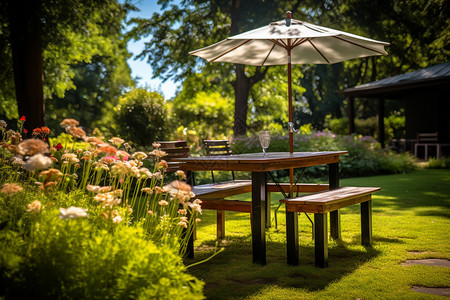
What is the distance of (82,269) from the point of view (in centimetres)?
234

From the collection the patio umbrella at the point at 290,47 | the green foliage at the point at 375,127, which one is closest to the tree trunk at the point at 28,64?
the patio umbrella at the point at 290,47

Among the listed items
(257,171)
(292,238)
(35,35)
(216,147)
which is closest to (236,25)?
(35,35)

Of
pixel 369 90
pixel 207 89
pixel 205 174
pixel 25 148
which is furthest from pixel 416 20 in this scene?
pixel 25 148

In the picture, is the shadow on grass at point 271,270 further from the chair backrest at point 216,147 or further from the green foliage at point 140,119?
the green foliage at point 140,119

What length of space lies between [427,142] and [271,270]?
57.0 ft

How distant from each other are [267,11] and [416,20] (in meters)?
7.33

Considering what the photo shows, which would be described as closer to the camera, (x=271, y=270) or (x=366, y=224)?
(x=271, y=270)

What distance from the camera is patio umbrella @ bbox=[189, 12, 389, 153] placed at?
545cm

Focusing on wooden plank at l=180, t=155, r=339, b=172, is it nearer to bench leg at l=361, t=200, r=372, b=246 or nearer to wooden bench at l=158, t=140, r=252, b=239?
wooden bench at l=158, t=140, r=252, b=239

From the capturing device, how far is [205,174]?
37.1 feet

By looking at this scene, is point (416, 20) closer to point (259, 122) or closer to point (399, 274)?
point (259, 122)

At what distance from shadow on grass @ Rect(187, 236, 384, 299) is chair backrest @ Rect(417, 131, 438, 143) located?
15.3 m

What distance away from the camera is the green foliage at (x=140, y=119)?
13297mm

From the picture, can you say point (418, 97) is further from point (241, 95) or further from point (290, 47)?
point (290, 47)
